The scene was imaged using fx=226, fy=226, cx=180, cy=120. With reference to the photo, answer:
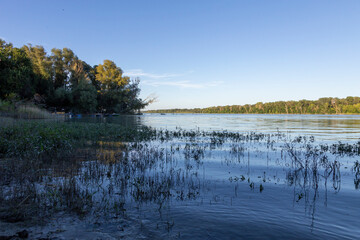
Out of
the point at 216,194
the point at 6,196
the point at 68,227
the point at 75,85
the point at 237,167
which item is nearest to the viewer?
the point at 68,227

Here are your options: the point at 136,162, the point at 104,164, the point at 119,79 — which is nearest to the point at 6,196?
the point at 104,164

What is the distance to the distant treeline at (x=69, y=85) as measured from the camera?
52344mm

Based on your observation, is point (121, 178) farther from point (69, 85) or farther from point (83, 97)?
point (69, 85)

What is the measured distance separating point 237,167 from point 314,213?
5.01 metres

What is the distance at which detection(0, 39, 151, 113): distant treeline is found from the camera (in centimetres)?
5234

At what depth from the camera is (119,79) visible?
282ft

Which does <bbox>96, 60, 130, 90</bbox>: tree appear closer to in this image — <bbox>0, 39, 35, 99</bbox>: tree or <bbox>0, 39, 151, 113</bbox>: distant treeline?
<bbox>0, 39, 151, 113</bbox>: distant treeline

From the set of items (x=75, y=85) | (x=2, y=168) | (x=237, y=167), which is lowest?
(x=237, y=167)

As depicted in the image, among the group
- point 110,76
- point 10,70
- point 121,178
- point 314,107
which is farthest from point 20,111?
point 314,107

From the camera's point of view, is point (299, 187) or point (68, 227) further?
point (299, 187)

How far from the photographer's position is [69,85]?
7400cm

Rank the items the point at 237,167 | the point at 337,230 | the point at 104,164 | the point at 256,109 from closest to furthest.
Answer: the point at 337,230, the point at 104,164, the point at 237,167, the point at 256,109

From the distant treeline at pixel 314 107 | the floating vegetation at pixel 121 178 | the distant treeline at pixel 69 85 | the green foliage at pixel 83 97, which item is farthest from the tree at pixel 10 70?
the distant treeline at pixel 314 107

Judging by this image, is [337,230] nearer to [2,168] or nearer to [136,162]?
[136,162]
